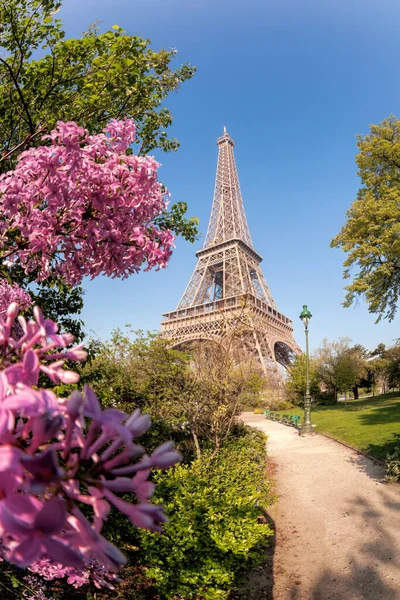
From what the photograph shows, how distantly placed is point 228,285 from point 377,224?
2992cm

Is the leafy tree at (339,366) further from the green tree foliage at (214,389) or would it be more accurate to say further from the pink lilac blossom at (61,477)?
the pink lilac blossom at (61,477)

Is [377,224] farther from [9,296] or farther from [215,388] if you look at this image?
[9,296]

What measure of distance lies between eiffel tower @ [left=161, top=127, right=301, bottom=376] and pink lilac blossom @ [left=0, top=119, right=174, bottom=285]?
3548cm

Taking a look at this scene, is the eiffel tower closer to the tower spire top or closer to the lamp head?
the tower spire top

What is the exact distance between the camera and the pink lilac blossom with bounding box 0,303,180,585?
0.59m

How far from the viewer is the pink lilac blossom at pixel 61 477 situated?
0.59 m

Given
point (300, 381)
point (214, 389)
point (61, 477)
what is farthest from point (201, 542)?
point (300, 381)

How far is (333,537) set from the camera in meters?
7.14

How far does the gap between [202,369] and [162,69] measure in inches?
317

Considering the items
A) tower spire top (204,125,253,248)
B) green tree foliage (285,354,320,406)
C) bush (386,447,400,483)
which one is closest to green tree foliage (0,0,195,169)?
bush (386,447,400,483)

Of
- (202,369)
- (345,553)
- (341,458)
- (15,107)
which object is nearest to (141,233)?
(15,107)

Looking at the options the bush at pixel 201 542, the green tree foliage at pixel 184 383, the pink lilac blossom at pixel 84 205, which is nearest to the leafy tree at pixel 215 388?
the green tree foliage at pixel 184 383

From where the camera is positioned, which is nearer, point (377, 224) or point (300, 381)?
point (377, 224)

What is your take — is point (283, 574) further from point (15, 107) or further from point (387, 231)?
point (387, 231)
